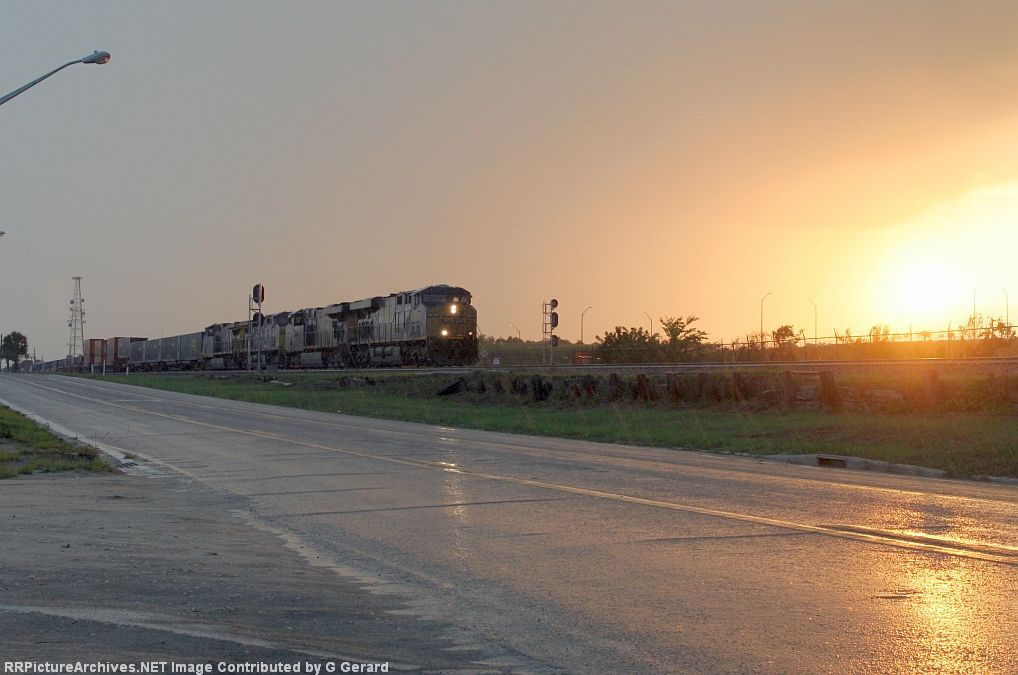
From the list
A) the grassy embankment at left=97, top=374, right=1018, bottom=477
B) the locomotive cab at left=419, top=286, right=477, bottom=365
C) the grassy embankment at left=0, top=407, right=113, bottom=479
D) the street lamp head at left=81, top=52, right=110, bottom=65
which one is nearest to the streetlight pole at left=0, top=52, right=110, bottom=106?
the street lamp head at left=81, top=52, right=110, bottom=65

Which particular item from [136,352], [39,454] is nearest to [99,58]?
[39,454]

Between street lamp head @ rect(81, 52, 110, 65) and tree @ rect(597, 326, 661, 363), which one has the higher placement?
street lamp head @ rect(81, 52, 110, 65)

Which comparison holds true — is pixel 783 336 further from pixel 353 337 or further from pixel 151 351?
pixel 151 351

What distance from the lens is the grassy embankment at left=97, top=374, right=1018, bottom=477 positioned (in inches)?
727

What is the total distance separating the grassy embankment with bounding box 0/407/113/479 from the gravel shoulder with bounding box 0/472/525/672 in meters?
5.87

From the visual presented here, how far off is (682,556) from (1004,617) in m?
2.83

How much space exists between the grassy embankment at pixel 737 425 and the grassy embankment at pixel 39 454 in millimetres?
11224

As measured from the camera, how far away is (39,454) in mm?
18969

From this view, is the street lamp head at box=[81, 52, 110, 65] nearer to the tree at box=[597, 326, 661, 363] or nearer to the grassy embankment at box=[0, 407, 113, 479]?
the grassy embankment at box=[0, 407, 113, 479]

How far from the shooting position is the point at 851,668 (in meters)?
5.50

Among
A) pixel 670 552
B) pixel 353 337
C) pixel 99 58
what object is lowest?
pixel 670 552

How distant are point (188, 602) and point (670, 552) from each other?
417 cm

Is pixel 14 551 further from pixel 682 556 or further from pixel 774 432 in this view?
pixel 774 432

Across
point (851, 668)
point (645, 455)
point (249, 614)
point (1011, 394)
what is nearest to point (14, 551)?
point (249, 614)
